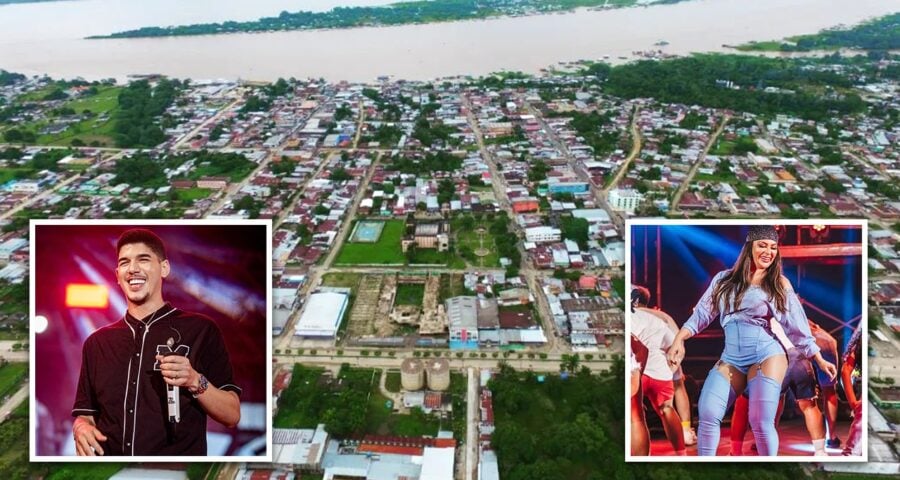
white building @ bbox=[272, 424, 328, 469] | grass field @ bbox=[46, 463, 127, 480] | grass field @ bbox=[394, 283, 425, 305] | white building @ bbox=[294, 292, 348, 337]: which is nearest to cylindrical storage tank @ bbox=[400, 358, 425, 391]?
white building @ bbox=[272, 424, 328, 469]

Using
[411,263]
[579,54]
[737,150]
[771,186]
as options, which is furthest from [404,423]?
[579,54]

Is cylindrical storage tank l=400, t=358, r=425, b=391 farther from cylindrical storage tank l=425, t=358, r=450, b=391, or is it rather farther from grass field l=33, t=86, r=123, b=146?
grass field l=33, t=86, r=123, b=146

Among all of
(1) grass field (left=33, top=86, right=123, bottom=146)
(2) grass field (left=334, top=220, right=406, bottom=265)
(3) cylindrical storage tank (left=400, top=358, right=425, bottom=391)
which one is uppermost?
(1) grass field (left=33, top=86, right=123, bottom=146)

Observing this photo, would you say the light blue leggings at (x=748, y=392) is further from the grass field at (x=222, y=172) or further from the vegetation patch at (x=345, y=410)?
the grass field at (x=222, y=172)

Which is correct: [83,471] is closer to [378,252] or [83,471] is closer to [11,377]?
[11,377]

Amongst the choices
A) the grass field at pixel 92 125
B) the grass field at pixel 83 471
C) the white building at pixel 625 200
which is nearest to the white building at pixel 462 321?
the grass field at pixel 83 471

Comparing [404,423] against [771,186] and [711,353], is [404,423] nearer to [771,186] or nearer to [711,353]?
[711,353]
